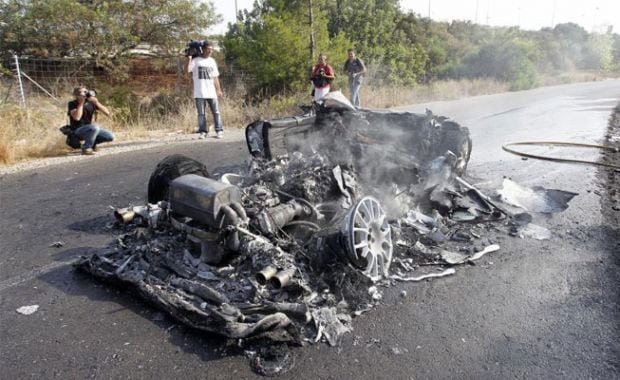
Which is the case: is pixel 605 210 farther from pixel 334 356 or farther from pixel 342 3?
pixel 342 3

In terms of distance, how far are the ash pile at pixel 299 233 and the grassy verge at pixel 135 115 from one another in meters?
4.78

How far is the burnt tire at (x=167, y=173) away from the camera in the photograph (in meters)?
4.34

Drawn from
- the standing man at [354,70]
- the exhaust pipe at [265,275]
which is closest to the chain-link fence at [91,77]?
the standing man at [354,70]

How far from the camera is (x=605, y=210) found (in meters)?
5.20

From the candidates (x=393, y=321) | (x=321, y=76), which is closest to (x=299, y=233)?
(x=393, y=321)

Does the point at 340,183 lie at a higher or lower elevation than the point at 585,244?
higher

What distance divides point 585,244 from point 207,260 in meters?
3.65

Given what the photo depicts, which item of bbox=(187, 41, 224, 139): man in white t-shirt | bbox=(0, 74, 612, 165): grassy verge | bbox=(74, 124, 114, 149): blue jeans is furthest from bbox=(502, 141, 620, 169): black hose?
bbox=(74, 124, 114, 149): blue jeans

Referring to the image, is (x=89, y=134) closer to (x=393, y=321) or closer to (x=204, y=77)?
(x=204, y=77)

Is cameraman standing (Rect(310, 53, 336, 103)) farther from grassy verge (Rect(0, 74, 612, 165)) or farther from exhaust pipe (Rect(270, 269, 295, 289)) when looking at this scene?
exhaust pipe (Rect(270, 269, 295, 289))

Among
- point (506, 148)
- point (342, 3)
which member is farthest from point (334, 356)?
point (342, 3)

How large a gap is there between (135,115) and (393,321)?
12872 millimetres

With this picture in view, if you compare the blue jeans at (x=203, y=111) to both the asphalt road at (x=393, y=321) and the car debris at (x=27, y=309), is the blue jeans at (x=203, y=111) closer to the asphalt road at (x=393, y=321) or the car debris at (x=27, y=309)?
the asphalt road at (x=393, y=321)

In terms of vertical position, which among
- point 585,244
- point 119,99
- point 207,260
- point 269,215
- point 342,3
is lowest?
point 585,244
